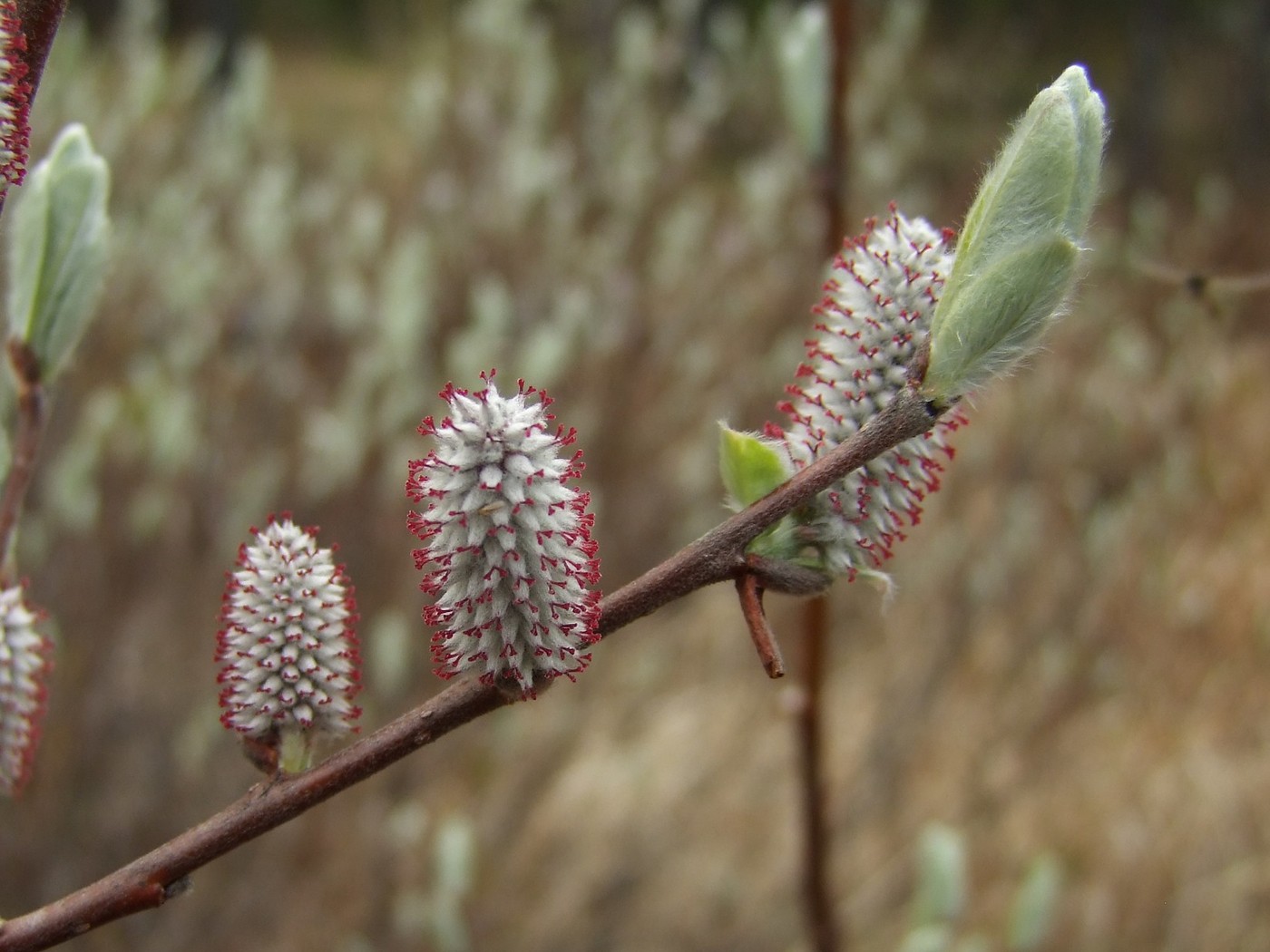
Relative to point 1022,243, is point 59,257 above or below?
above

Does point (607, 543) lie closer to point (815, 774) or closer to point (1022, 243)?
point (815, 774)

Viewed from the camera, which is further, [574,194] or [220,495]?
[574,194]

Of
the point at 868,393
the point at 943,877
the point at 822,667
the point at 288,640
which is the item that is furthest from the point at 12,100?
the point at 943,877

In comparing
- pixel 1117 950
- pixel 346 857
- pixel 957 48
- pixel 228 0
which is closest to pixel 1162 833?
pixel 1117 950

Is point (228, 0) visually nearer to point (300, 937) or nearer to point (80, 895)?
point (300, 937)

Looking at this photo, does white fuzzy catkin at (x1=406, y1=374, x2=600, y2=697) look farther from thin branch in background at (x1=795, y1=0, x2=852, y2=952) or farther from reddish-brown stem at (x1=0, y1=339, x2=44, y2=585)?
thin branch in background at (x1=795, y1=0, x2=852, y2=952)

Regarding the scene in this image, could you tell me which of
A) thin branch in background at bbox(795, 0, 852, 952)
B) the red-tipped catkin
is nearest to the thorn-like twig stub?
the red-tipped catkin

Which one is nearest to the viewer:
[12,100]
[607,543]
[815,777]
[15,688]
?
[12,100]
